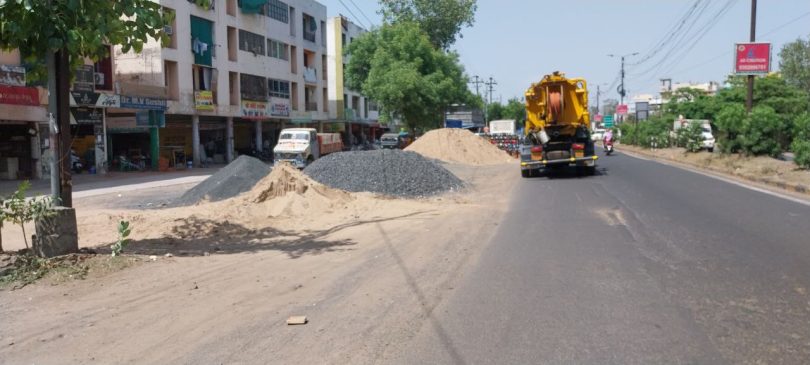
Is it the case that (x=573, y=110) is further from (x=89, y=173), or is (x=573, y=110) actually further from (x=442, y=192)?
(x=89, y=173)

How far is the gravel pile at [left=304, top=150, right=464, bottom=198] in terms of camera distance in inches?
702

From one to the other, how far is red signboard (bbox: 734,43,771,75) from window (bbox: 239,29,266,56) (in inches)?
1183

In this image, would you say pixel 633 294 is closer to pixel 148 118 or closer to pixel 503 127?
pixel 148 118

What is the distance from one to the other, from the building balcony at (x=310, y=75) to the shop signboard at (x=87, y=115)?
24.2m

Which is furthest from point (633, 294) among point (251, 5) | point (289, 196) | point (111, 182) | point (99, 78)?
point (251, 5)

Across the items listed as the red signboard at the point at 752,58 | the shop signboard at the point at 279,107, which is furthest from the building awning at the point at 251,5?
the red signboard at the point at 752,58

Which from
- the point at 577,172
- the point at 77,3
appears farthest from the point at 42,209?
the point at 577,172

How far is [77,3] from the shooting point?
7727 millimetres

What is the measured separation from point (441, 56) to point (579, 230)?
1486 inches

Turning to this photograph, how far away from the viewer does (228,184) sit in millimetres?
18203

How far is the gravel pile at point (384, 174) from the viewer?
17.8m

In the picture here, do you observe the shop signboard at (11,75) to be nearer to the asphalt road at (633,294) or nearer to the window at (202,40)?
the window at (202,40)

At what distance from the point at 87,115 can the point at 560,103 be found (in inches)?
848

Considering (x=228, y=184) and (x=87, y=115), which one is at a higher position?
(x=87, y=115)
